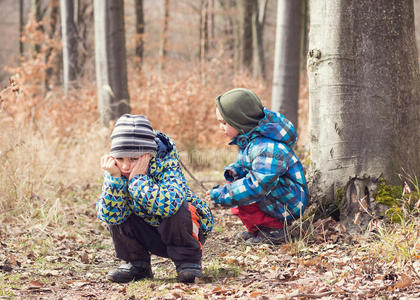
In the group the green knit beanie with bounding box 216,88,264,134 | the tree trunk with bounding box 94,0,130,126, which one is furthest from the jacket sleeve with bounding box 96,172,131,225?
the tree trunk with bounding box 94,0,130,126

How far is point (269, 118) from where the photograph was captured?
413 cm

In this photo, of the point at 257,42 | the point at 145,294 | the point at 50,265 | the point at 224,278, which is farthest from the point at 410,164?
the point at 257,42

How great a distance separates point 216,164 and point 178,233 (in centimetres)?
513

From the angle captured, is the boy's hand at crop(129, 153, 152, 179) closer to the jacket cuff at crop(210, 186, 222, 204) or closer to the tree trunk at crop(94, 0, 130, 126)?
the jacket cuff at crop(210, 186, 222, 204)

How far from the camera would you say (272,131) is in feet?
13.2

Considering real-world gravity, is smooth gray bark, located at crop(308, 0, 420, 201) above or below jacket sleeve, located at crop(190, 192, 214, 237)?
above

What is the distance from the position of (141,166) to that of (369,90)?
199 cm

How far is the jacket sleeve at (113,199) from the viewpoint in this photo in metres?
3.21

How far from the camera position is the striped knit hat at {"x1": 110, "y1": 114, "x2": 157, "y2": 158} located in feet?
10.6

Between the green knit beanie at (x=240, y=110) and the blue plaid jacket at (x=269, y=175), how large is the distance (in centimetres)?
7

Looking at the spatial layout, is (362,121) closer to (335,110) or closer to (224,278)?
(335,110)

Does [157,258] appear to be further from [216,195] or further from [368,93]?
[368,93]

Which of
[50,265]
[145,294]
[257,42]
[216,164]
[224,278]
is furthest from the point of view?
[257,42]

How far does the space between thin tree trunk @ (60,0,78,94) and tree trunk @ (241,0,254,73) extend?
6.40 m
